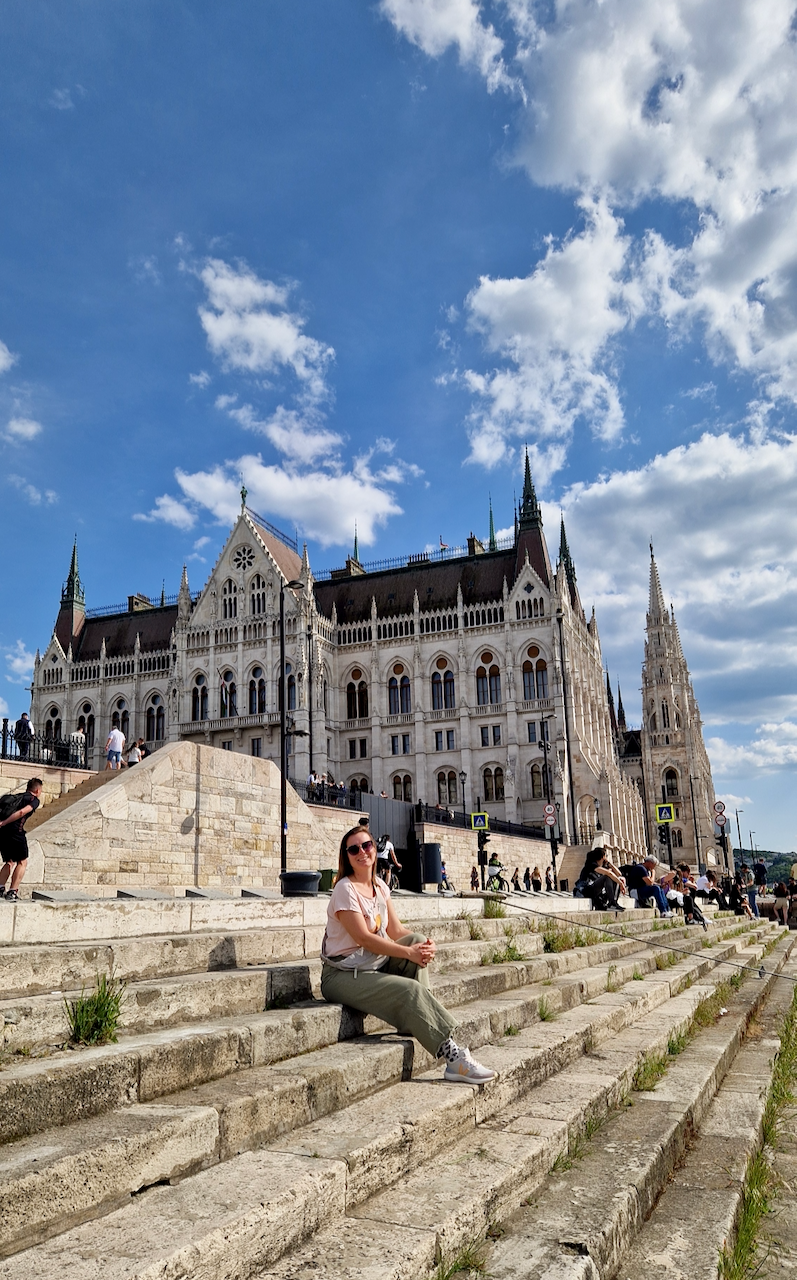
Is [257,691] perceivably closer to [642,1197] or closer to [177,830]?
[177,830]

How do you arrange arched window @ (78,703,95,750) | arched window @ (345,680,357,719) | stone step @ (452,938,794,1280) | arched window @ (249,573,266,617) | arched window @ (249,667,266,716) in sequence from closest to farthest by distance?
1. stone step @ (452,938,794,1280)
2. arched window @ (249,667,266,716)
3. arched window @ (345,680,357,719)
4. arched window @ (249,573,266,617)
5. arched window @ (78,703,95,750)

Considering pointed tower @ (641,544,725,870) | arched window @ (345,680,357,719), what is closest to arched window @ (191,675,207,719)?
arched window @ (345,680,357,719)

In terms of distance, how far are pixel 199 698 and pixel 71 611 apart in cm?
1681

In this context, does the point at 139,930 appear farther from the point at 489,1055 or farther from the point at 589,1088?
the point at 589,1088

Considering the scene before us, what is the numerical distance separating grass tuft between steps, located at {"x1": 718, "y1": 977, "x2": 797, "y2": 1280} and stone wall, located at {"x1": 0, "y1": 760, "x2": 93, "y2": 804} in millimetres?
14154

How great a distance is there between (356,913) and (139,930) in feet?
7.86

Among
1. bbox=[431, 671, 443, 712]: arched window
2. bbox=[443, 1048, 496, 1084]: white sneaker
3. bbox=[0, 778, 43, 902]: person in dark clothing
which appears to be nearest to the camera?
bbox=[443, 1048, 496, 1084]: white sneaker

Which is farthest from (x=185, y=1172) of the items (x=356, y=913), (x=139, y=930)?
(x=139, y=930)

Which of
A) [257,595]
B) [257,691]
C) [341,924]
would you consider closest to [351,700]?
[257,691]

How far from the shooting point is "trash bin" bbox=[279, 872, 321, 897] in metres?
11.9

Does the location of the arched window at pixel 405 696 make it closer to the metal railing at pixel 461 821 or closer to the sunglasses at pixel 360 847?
the metal railing at pixel 461 821

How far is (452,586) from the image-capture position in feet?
182

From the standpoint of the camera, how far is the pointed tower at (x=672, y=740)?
84.1 meters

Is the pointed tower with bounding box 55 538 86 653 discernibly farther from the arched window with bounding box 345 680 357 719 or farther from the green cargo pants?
the green cargo pants
